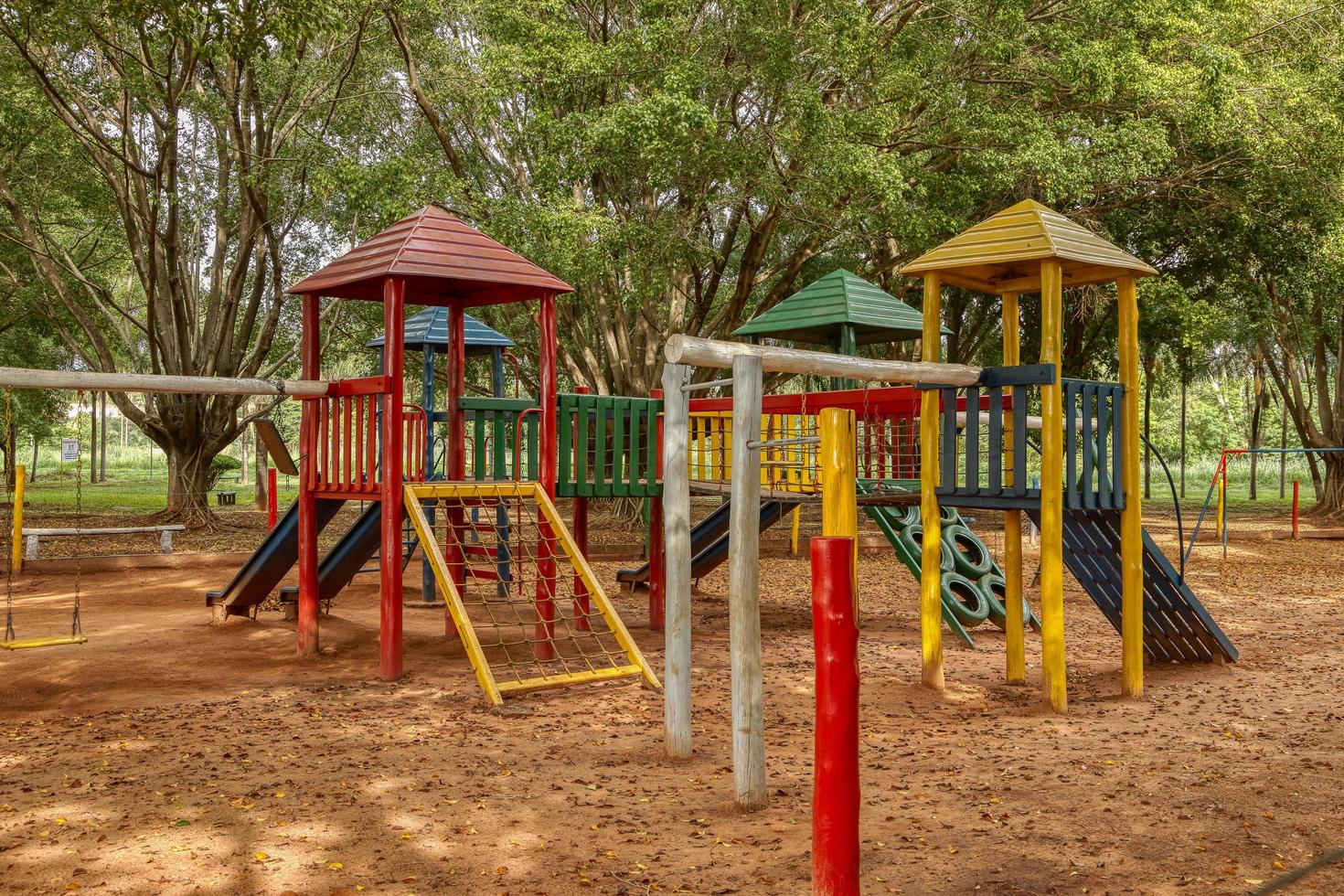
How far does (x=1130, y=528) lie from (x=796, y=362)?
3.80 meters

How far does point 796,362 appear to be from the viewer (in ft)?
18.5

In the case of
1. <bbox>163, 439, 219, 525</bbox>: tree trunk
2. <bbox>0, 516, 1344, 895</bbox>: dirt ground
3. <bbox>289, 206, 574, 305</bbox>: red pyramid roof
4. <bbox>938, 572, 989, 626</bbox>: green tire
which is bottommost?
<bbox>0, 516, 1344, 895</bbox>: dirt ground

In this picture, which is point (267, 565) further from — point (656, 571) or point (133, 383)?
point (656, 571)

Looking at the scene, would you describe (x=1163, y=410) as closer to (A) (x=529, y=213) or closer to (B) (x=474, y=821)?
(A) (x=529, y=213)

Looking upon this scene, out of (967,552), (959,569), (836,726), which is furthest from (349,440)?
(967,552)

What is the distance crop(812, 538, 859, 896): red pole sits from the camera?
380 centimetres

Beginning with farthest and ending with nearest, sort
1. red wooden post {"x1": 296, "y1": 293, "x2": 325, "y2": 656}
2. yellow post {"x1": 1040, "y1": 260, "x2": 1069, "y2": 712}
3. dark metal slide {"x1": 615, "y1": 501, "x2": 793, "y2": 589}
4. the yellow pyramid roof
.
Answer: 1. dark metal slide {"x1": 615, "y1": 501, "x2": 793, "y2": 589}
2. red wooden post {"x1": 296, "y1": 293, "x2": 325, "y2": 656}
3. the yellow pyramid roof
4. yellow post {"x1": 1040, "y1": 260, "x2": 1069, "y2": 712}

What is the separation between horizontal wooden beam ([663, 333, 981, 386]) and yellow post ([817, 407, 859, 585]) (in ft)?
1.27

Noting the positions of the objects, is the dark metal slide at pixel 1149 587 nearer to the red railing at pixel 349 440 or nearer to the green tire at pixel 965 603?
the green tire at pixel 965 603

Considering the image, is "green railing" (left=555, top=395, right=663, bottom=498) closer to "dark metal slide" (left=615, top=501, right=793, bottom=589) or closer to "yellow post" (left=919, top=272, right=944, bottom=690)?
"dark metal slide" (left=615, top=501, right=793, bottom=589)

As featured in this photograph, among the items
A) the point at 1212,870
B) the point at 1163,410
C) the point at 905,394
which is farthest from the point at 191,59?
the point at 1163,410

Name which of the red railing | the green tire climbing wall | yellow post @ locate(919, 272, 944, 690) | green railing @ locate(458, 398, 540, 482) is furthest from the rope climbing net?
the green tire climbing wall

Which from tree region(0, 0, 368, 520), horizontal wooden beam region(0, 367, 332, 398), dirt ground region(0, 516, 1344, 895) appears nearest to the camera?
dirt ground region(0, 516, 1344, 895)

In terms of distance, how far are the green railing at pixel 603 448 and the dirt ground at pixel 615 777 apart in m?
1.68
